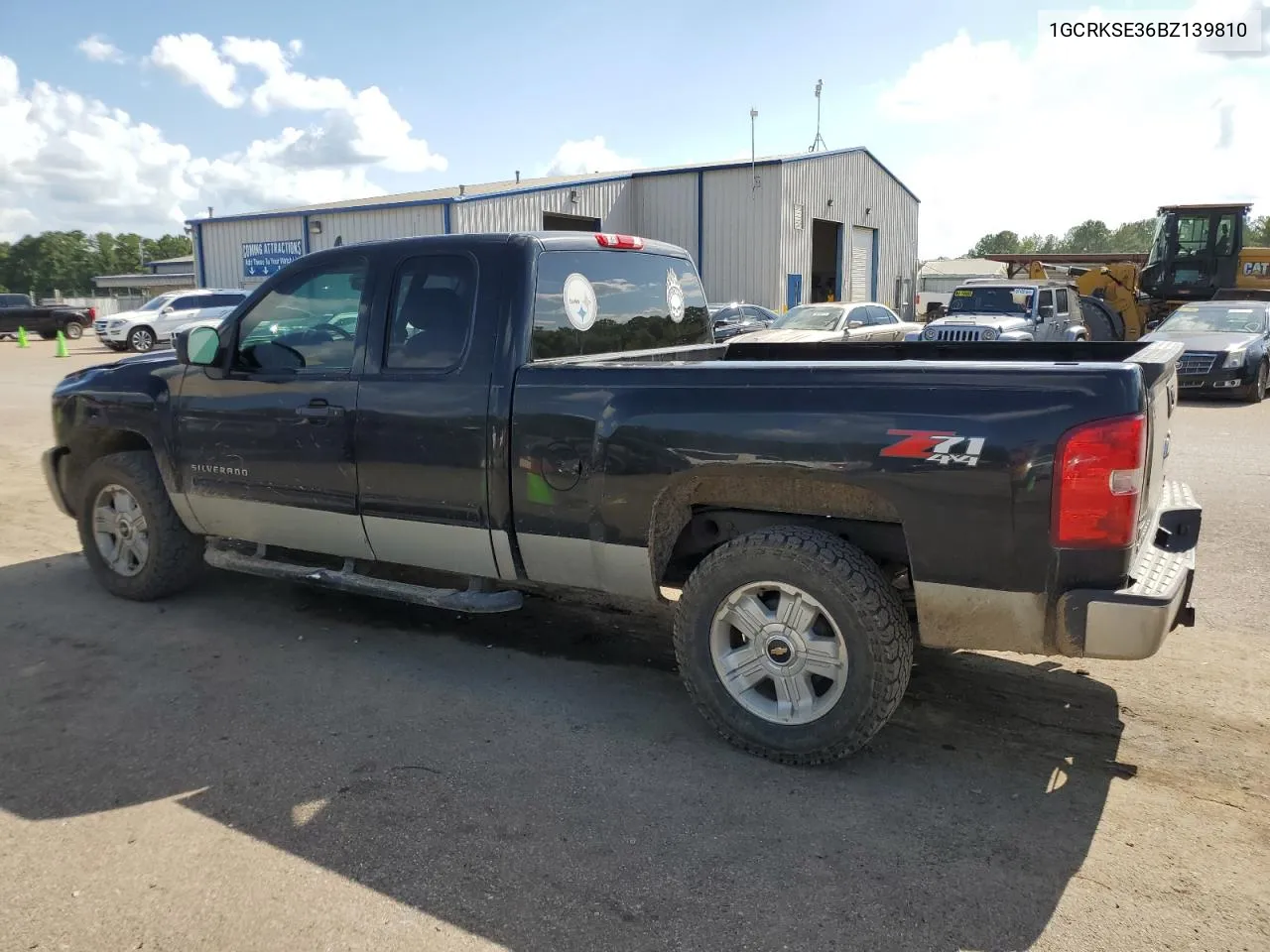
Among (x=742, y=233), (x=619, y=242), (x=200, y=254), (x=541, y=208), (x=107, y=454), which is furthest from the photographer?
(x=200, y=254)

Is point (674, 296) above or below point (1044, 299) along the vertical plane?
below

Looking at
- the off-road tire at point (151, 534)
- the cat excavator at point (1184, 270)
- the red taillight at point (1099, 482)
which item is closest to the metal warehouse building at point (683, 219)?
the cat excavator at point (1184, 270)

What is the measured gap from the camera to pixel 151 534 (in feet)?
17.6

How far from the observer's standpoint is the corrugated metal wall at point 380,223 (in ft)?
88.5

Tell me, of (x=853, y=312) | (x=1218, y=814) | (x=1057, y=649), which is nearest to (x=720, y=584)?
(x=1057, y=649)

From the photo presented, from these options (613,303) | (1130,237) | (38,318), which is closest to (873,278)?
(38,318)

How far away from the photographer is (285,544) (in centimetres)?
498

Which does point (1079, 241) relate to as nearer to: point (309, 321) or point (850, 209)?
point (850, 209)

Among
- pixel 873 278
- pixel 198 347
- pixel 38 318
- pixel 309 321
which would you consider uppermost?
pixel 873 278

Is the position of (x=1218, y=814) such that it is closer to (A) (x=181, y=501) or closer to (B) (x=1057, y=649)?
(B) (x=1057, y=649)

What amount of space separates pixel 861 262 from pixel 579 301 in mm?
38253

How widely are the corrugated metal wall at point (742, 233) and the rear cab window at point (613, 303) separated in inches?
1114

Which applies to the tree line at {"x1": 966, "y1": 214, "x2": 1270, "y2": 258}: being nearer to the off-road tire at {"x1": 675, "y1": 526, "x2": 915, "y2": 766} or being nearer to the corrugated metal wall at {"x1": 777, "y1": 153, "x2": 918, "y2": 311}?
the corrugated metal wall at {"x1": 777, "y1": 153, "x2": 918, "y2": 311}

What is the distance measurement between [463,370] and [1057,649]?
2.61 metres
